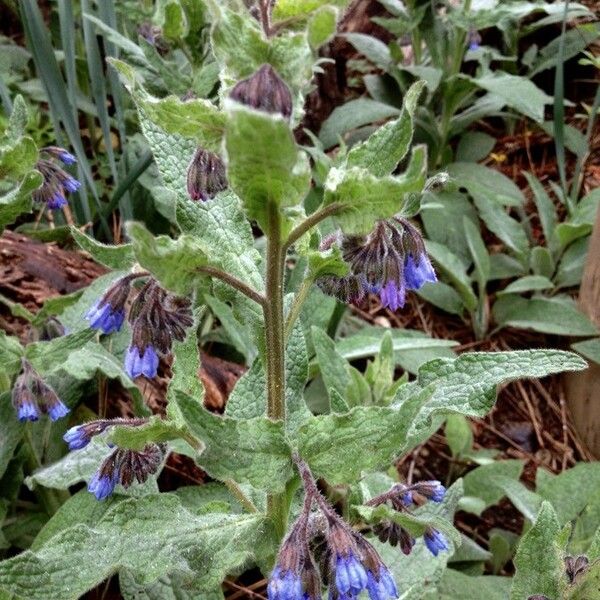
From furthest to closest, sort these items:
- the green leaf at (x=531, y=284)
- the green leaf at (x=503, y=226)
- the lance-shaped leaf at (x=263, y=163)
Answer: the green leaf at (x=503, y=226) → the green leaf at (x=531, y=284) → the lance-shaped leaf at (x=263, y=163)

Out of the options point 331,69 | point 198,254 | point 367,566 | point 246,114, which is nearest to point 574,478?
point 367,566

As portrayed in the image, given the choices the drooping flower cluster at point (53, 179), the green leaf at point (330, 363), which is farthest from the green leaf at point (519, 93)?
the drooping flower cluster at point (53, 179)

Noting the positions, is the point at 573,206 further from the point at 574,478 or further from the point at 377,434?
the point at 377,434

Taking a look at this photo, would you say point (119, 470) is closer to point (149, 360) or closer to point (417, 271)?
point (149, 360)

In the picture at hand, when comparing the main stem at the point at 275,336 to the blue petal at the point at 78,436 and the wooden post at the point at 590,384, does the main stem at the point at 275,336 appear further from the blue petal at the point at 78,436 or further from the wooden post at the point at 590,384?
the wooden post at the point at 590,384

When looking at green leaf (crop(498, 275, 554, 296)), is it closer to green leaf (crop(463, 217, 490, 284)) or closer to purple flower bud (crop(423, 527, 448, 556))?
→ green leaf (crop(463, 217, 490, 284))

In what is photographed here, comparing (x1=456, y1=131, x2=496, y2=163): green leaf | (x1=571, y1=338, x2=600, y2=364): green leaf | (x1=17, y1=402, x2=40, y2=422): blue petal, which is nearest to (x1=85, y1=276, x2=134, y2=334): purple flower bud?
(x1=17, y1=402, x2=40, y2=422): blue petal

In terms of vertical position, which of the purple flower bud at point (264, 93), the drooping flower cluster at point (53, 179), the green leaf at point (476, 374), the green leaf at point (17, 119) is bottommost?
the green leaf at point (476, 374)
